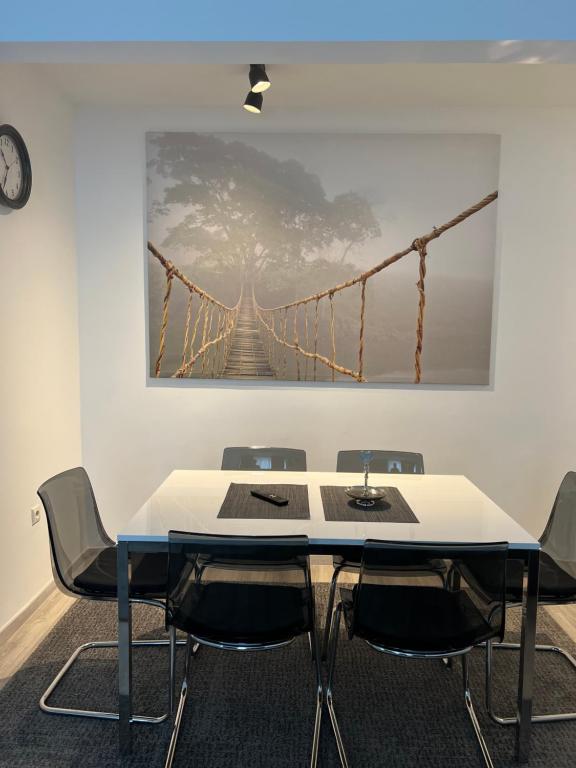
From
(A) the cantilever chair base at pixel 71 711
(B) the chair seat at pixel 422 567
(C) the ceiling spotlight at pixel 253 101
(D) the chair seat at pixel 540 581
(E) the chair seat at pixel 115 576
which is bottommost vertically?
(A) the cantilever chair base at pixel 71 711

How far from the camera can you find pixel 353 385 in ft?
12.0

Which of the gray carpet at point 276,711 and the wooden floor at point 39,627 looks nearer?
the gray carpet at point 276,711

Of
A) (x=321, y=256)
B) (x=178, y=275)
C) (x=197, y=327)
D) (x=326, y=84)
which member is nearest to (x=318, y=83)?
(x=326, y=84)

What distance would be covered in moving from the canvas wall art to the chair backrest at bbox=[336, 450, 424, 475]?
609 mm

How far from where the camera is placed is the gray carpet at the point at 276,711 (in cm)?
207

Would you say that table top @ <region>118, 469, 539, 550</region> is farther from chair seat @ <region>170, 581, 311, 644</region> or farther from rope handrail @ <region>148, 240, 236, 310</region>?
rope handrail @ <region>148, 240, 236, 310</region>

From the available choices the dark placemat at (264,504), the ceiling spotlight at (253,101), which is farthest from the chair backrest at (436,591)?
the ceiling spotlight at (253,101)

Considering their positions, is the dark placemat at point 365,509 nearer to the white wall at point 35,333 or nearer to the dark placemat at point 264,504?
the dark placemat at point 264,504

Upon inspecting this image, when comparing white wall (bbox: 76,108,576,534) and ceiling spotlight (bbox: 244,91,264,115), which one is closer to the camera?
ceiling spotlight (bbox: 244,91,264,115)

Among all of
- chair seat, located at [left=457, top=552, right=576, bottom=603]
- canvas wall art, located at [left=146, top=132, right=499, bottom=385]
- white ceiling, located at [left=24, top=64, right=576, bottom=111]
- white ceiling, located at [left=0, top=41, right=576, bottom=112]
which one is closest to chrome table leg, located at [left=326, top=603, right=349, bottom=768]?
A: chair seat, located at [left=457, top=552, right=576, bottom=603]

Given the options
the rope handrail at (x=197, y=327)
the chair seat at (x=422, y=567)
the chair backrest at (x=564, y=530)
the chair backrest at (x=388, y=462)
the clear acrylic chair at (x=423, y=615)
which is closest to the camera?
the chair seat at (x=422, y=567)

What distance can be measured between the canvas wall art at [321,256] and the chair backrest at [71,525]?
115cm

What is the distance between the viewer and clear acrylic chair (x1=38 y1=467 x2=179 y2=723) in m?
2.32

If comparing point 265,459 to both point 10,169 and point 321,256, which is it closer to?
point 321,256
